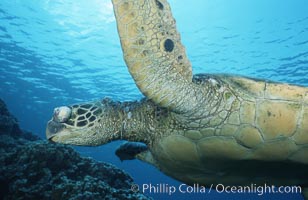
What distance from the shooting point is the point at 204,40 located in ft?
53.3

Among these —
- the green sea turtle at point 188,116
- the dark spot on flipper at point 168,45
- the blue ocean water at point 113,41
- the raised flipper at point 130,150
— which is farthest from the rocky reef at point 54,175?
the blue ocean water at point 113,41

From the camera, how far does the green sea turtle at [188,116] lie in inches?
95.5

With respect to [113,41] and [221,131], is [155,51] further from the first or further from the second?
[113,41]

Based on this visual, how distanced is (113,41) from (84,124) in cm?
1372

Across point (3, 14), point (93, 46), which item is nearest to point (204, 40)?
point (93, 46)

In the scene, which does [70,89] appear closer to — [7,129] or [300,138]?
[7,129]

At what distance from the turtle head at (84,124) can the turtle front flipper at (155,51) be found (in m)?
1.11

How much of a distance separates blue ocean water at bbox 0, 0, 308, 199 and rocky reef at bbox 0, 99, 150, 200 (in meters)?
9.11

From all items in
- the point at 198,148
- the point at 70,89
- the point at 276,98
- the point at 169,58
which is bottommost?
the point at 198,148

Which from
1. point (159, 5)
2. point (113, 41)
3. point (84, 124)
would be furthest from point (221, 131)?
point (113, 41)

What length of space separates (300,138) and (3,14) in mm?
16787

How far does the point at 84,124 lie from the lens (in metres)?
3.30

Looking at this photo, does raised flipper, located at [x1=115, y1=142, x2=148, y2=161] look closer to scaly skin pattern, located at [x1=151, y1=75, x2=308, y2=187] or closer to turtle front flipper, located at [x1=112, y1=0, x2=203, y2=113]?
scaly skin pattern, located at [x1=151, y1=75, x2=308, y2=187]

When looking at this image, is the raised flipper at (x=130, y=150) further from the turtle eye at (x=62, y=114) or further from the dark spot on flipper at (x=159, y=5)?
the dark spot on flipper at (x=159, y=5)
